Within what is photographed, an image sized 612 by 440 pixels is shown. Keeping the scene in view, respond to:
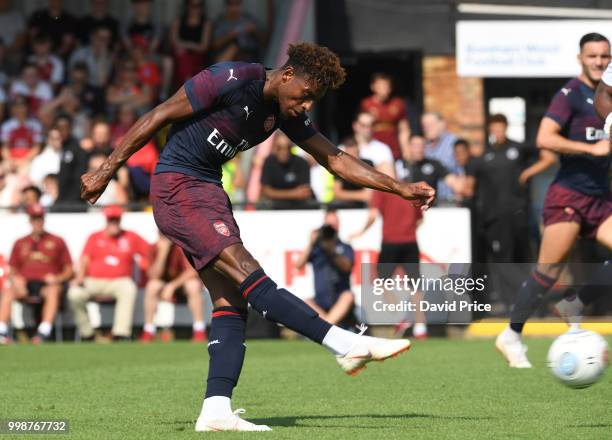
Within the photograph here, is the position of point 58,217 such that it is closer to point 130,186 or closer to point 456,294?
point 130,186

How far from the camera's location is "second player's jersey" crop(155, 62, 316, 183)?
7.80 metres

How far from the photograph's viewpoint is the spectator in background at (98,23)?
21.3m

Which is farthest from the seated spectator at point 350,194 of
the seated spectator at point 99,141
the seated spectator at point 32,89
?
the seated spectator at point 32,89

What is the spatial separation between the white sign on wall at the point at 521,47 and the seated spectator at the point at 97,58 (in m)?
5.45

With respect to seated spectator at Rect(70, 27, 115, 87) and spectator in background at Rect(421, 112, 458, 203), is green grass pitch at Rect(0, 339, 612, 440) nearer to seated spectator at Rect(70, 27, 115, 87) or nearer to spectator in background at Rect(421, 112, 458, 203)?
spectator in background at Rect(421, 112, 458, 203)

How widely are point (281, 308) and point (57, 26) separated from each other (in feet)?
48.2

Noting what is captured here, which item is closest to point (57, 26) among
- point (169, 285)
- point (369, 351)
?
point (169, 285)

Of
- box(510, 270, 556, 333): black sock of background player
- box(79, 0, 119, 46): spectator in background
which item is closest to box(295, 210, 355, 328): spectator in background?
box(510, 270, 556, 333): black sock of background player

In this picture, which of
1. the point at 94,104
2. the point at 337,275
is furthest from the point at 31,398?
the point at 94,104

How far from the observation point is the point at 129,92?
20219 millimetres

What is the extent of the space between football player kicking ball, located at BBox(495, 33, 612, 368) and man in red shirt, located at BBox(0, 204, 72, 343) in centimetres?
798

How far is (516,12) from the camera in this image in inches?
807

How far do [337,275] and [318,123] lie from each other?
5.51m

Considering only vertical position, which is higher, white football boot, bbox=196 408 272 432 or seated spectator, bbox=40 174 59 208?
seated spectator, bbox=40 174 59 208
